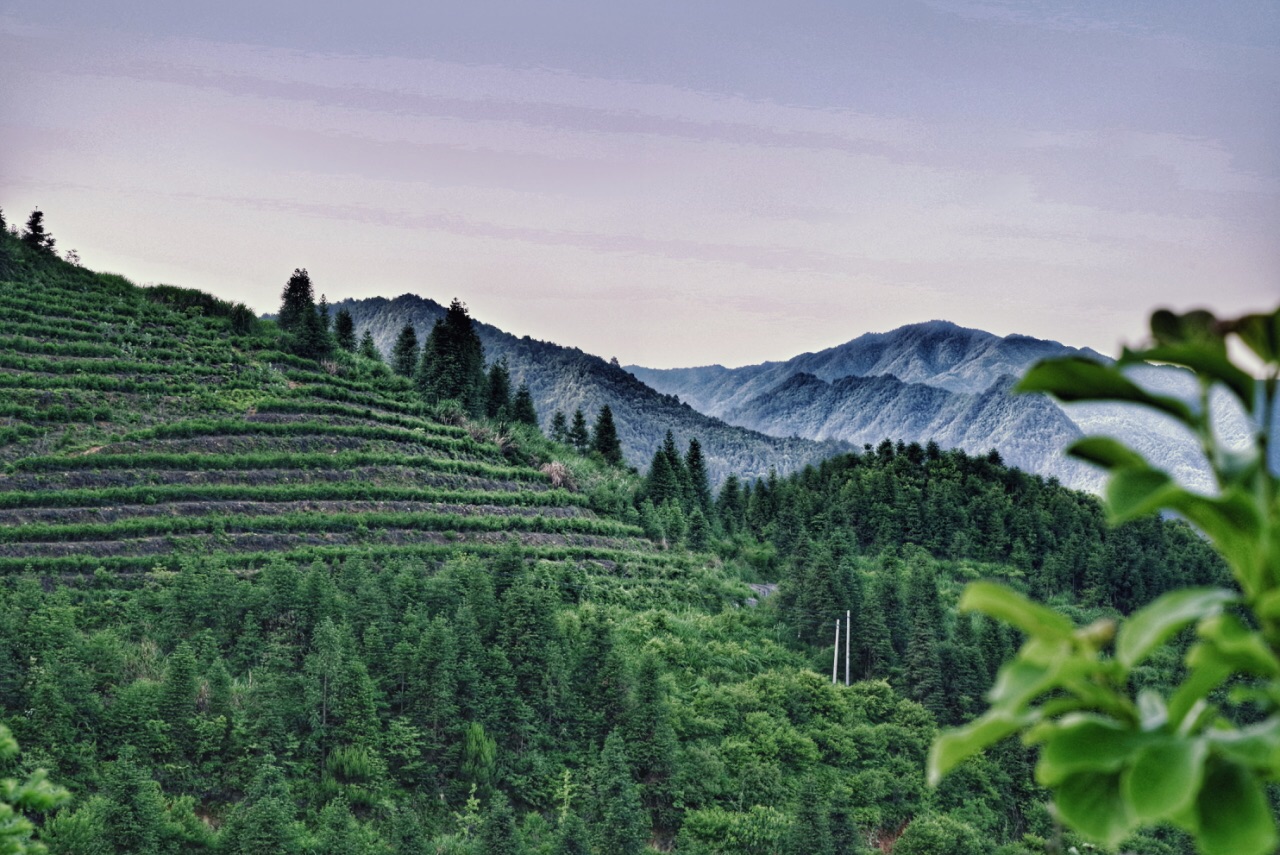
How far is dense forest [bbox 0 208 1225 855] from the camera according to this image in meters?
13.1

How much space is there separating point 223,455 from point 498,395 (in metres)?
14.4

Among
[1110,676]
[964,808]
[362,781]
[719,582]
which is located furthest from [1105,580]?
[1110,676]

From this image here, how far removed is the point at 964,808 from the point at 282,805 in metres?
12.1

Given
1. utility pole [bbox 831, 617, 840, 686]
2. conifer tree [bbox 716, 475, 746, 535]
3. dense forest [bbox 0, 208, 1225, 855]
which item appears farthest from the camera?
conifer tree [bbox 716, 475, 746, 535]

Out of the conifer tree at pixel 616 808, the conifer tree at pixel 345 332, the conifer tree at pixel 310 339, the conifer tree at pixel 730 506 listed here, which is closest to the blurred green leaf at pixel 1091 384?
the conifer tree at pixel 616 808

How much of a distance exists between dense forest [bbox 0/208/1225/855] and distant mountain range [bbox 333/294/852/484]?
53.6m

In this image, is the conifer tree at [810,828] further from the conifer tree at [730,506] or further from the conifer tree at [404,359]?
the conifer tree at [730,506]

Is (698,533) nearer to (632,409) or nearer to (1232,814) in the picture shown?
(1232,814)

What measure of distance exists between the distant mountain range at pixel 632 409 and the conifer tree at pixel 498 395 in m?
47.6

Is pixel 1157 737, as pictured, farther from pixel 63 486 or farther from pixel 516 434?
pixel 516 434

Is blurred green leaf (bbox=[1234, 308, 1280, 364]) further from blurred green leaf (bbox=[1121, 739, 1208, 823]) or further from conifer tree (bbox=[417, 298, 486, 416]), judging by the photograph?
conifer tree (bbox=[417, 298, 486, 416])

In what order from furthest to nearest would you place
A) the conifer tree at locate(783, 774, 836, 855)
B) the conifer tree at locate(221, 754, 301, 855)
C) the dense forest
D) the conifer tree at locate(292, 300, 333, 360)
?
the conifer tree at locate(292, 300, 333, 360), the conifer tree at locate(783, 774, 836, 855), the dense forest, the conifer tree at locate(221, 754, 301, 855)

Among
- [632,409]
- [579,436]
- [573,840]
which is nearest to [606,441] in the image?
[579,436]

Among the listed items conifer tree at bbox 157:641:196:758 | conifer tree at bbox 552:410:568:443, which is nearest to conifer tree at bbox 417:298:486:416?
conifer tree at bbox 552:410:568:443
